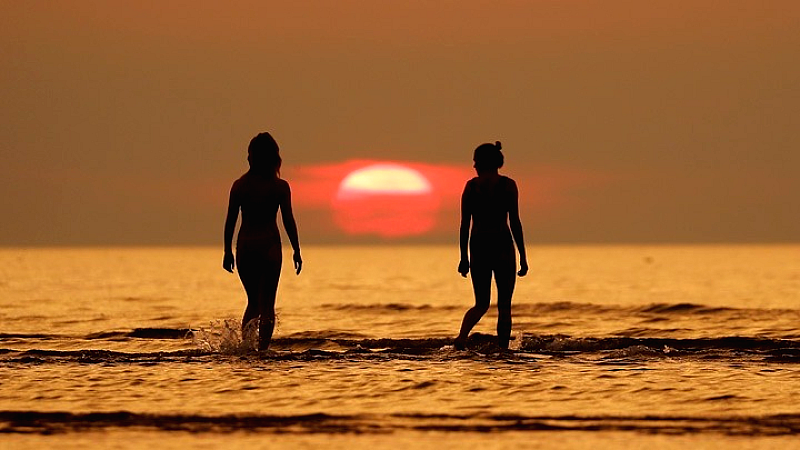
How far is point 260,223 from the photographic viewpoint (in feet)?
49.7

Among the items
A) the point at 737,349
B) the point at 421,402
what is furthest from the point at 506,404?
the point at 737,349

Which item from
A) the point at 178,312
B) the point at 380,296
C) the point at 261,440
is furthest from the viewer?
the point at 380,296

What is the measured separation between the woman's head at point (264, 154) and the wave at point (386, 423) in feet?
14.7

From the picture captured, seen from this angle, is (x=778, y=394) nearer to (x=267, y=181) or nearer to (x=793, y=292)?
(x=267, y=181)

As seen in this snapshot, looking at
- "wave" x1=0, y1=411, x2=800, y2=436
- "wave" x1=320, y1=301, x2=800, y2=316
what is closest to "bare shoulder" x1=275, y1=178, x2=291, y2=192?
"wave" x1=0, y1=411, x2=800, y2=436

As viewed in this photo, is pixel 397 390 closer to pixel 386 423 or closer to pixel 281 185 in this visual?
pixel 386 423

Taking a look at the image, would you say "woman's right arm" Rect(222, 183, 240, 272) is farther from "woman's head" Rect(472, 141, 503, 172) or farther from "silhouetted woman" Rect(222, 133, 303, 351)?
"woman's head" Rect(472, 141, 503, 172)

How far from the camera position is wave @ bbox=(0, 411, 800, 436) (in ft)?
34.0

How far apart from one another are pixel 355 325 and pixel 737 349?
27.6 feet

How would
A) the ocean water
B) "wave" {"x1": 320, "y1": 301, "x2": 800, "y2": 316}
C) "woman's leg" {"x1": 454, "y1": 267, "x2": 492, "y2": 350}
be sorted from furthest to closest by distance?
"wave" {"x1": 320, "y1": 301, "x2": 800, "y2": 316} → "woman's leg" {"x1": 454, "y1": 267, "x2": 492, "y2": 350} → the ocean water

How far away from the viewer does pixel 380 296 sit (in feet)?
127

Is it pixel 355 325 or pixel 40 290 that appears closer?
pixel 355 325

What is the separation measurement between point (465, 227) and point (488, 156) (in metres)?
0.82

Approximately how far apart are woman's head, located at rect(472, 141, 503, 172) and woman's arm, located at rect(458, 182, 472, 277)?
291 millimetres
